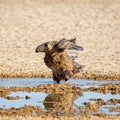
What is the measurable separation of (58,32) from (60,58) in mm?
8794

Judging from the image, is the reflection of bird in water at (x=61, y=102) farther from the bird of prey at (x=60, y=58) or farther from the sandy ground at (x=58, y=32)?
Result: the sandy ground at (x=58, y=32)

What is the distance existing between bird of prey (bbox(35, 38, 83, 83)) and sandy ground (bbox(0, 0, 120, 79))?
1.16 metres

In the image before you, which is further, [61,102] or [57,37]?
[57,37]

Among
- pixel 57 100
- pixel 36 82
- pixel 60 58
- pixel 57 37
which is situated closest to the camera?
pixel 57 100

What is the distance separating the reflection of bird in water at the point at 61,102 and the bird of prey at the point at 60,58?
4.47ft

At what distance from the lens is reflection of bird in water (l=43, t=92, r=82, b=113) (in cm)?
1087

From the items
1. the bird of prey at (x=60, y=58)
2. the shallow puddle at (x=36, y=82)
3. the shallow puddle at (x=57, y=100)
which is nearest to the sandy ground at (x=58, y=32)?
the shallow puddle at (x=36, y=82)

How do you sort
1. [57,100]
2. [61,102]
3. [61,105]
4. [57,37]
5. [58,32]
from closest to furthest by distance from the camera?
1. [61,105]
2. [61,102]
3. [57,100]
4. [57,37]
5. [58,32]

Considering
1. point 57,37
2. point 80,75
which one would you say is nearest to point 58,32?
point 57,37

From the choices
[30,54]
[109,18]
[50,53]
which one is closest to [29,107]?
[50,53]

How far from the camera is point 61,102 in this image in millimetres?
11594

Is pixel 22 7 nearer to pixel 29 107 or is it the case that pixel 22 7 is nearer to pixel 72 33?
pixel 72 33

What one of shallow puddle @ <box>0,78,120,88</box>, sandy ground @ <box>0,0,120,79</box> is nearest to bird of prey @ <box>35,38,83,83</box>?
shallow puddle @ <box>0,78,120,88</box>

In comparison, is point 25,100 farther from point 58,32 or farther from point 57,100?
point 58,32
